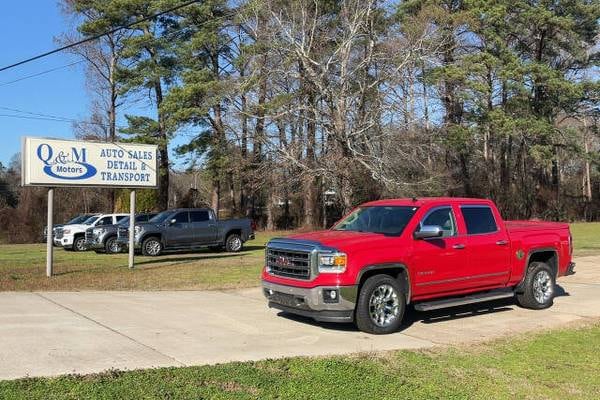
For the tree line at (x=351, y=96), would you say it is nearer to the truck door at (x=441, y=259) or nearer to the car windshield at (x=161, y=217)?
the car windshield at (x=161, y=217)

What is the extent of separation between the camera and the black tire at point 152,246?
24.5 metres

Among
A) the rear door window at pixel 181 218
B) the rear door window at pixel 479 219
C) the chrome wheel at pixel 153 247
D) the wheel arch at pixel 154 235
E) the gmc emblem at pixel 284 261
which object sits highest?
the rear door window at pixel 181 218

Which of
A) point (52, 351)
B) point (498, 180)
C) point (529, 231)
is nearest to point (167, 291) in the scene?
point (52, 351)

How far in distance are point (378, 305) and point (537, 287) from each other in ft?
12.3

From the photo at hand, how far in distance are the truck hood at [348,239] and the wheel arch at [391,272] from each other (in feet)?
1.04

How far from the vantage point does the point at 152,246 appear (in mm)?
24703

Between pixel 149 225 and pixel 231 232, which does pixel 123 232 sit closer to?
pixel 149 225

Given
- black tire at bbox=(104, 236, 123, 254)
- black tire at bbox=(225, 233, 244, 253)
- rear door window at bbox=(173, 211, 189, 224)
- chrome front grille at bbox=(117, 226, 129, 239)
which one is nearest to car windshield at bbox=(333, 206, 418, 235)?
rear door window at bbox=(173, 211, 189, 224)

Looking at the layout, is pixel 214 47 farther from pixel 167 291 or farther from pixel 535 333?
pixel 535 333

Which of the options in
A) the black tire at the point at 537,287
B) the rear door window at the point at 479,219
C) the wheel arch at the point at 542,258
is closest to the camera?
the rear door window at the point at 479,219

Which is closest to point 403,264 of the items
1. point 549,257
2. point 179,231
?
point 549,257

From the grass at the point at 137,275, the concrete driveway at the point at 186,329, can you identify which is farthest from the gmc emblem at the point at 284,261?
the grass at the point at 137,275

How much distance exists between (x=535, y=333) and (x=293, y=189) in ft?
103

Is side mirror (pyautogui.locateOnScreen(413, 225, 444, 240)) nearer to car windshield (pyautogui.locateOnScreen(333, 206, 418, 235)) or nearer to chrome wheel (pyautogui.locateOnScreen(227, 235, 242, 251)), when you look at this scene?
car windshield (pyautogui.locateOnScreen(333, 206, 418, 235))
